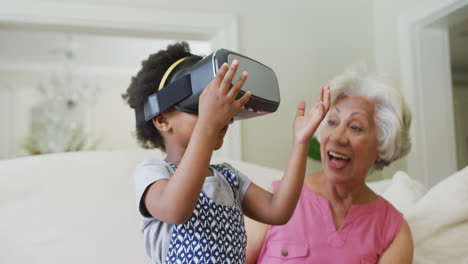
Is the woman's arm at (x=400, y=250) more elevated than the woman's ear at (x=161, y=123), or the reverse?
the woman's ear at (x=161, y=123)

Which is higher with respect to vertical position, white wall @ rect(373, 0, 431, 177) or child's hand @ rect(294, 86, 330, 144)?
white wall @ rect(373, 0, 431, 177)

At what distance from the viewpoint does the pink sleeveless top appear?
3.80ft

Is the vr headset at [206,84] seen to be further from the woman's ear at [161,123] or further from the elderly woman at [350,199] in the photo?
the elderly woman at [350,199]

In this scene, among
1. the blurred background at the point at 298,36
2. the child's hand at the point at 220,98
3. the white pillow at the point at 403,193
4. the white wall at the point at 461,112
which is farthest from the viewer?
the white wall at the point at 461,112

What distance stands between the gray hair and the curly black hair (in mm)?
644

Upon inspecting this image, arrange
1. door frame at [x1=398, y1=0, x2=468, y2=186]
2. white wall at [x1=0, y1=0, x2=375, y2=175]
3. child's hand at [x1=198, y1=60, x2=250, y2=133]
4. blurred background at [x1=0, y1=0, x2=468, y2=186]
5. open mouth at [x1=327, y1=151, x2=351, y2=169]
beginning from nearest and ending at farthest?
child's hand at [x1=198, y1=60, x2=250, y2=133] → open mouth at [x1=327, y1=151, x2=351, y2=169] → blurred background at [x1=0, y1=0, x2=468, y2=186] → door frame at [x1=398, y1=0, x2=468, y2=186] → white wall at [x1=0, y1=0, x2=375, y2=175]

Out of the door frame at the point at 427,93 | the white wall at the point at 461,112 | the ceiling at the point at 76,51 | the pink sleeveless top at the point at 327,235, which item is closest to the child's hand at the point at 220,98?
the pink sleeveless top at the point at 327,235

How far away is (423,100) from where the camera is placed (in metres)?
2.61

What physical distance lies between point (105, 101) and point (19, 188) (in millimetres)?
7071

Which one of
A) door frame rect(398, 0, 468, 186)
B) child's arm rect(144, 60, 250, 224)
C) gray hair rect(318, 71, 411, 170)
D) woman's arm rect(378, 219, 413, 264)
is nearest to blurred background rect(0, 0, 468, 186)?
door frame rect(398, 0, 468, 186)

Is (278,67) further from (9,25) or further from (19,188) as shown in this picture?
(19,188)

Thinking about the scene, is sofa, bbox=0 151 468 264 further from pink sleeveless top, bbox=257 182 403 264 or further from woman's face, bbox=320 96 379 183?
woman's face, bbox=320 96 379 183

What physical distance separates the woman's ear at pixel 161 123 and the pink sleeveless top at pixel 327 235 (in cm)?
52

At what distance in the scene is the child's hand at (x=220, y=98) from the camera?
0.61 meters
